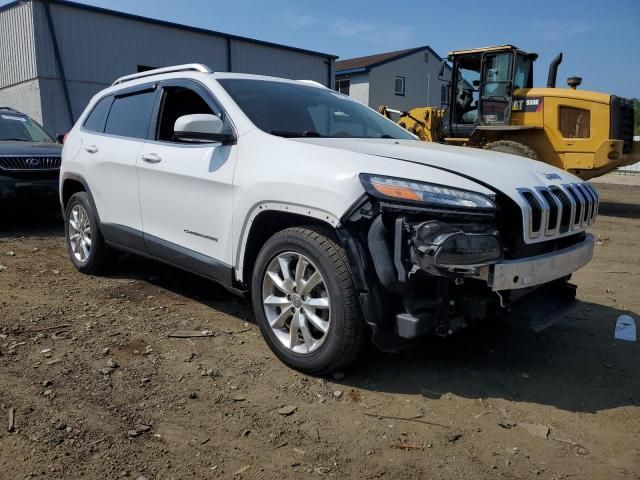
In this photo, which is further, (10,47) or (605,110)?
(10,47)

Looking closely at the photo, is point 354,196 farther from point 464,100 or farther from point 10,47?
point 10,47

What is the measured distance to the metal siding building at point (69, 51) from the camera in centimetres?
1571

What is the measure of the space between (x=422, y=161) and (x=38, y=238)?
5.83 metres

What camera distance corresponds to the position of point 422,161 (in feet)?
10.1

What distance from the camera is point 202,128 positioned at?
3465 millimetres

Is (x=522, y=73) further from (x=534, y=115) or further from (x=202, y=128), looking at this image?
(x=202, y=128)

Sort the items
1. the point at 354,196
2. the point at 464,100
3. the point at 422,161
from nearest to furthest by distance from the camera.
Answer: the point at 354,196 < the point at 422,161 < the point at 464,100

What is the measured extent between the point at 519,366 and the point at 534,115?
822 centimetres

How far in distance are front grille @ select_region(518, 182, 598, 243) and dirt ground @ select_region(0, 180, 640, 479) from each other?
91 centimetres

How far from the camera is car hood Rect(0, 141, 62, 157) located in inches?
286

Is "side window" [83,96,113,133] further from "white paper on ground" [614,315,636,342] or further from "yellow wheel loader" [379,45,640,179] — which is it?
"yellow wheel loader" [379,45,640,179]

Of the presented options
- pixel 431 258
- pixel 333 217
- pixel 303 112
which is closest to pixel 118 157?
pixel 303 112

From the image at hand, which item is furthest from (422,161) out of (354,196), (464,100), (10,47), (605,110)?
(10,47)

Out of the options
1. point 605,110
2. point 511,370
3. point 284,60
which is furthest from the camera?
point 284,60
